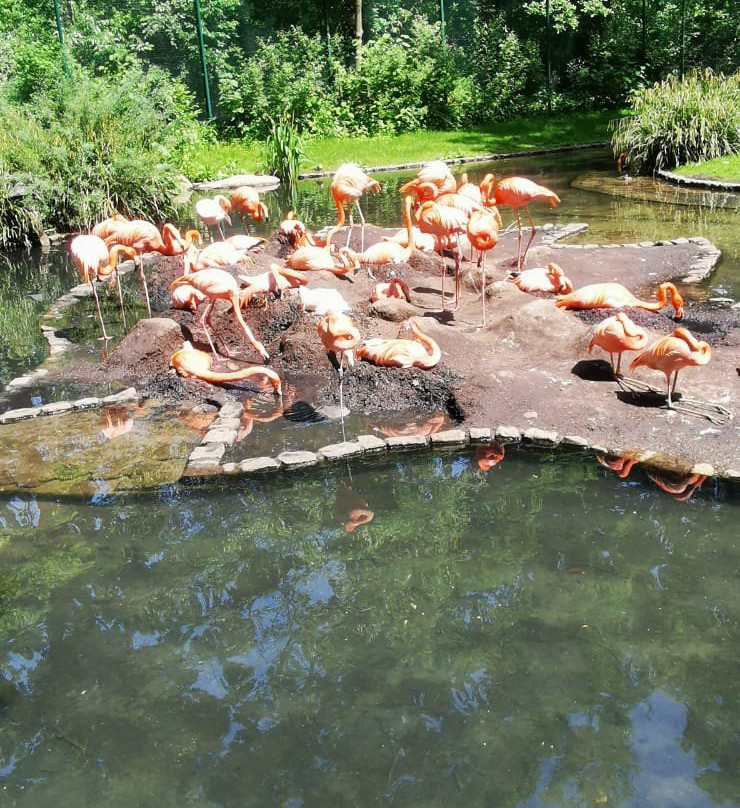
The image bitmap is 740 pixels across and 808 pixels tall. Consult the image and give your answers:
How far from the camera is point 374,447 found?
5.40 meters

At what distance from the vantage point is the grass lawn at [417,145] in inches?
696

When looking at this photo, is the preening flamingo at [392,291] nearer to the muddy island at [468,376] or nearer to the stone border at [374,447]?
the muddy island at [468,376]

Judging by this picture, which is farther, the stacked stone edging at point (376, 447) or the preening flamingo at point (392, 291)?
the preening flamingo at point (392, 291)

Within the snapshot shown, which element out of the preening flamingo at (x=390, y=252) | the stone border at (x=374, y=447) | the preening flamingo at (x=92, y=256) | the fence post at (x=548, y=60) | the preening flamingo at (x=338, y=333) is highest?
the fence post at (x=548, y=60)

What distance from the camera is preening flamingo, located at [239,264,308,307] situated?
7293 mm

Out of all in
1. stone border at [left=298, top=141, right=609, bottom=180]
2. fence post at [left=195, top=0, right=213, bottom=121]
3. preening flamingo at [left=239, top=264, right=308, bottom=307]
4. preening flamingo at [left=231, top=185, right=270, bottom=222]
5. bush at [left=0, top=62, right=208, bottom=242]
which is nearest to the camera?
preening flamingo at [left=239, top=264, right=308, bottom=307]

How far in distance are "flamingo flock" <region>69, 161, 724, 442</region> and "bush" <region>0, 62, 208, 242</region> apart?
324 cm

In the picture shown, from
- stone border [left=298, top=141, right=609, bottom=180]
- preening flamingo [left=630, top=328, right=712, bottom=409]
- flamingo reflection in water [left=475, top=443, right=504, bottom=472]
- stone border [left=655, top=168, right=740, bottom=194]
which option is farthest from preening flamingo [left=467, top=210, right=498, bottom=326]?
stone border [left=298, top=141, right=609, bottom=180]

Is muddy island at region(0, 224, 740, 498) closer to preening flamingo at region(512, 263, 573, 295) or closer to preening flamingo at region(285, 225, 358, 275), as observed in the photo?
preening flamingo at region(512, 263, 573, 295)

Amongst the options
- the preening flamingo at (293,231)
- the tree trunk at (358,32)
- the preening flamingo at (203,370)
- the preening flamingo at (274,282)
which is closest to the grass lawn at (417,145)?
the tree trunk at (358,32)

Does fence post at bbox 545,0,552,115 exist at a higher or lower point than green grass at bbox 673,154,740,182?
higher

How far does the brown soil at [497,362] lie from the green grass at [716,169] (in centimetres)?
554

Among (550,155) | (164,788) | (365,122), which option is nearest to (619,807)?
(164,788)

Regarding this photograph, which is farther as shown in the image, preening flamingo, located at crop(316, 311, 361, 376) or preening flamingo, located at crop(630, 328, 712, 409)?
preening flamingo, located at crop(316, 311, 361, 376)
